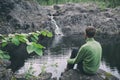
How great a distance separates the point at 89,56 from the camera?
40.9 feet

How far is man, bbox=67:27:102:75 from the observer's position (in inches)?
479

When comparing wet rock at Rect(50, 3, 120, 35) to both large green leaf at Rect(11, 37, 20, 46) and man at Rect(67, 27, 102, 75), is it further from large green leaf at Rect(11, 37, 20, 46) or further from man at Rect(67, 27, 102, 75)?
large green leaf at Rect(11, 37, 20, 46)

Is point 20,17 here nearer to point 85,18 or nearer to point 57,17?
point 57,17

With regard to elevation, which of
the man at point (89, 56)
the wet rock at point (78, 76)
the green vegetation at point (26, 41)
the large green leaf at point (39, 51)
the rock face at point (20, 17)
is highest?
the green vegetation at point (26, 41)

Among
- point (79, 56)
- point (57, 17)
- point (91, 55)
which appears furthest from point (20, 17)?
point (91, 55)

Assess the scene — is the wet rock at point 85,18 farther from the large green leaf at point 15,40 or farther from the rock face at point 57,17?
the large green leaf at point 15,40

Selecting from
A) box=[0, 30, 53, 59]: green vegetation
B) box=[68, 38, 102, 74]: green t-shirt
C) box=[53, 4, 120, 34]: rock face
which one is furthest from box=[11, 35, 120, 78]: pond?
box=[53, 4, 120, 34]: rock face

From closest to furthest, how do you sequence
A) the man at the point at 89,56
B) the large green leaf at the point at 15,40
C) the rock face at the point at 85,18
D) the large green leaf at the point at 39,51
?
the large green leaf at the point at 39,51
the large green leaf at the point at 15,40
the man at the point at 89,56
the rock face at the point at 85,18

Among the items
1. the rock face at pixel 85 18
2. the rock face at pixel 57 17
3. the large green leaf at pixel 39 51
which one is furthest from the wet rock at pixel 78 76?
the rock face at pixel 85 18

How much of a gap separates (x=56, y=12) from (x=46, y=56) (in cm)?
3123

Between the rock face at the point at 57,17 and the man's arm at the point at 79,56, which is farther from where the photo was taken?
the rock face at the point at 57,17

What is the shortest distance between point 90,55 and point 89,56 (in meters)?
0.06

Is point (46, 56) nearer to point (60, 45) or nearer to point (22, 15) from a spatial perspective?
point (60, 45)

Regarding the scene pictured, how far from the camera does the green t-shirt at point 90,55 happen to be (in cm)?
1217
